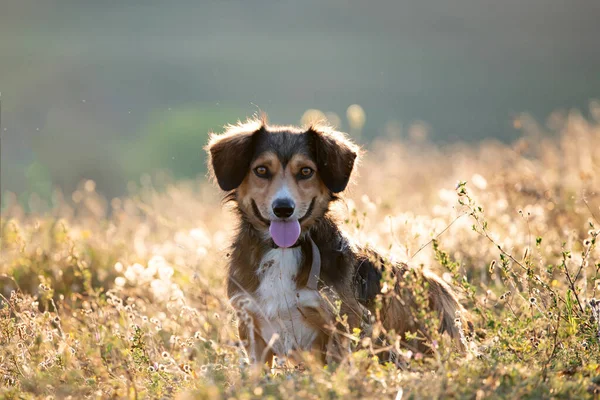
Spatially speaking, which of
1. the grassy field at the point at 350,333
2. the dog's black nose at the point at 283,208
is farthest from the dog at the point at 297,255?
the grassy field at the point at 350,333

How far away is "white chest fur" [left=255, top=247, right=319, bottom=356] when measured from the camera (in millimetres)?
5262

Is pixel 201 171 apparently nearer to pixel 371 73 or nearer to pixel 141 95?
pixel 141 95

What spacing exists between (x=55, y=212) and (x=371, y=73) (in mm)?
27702

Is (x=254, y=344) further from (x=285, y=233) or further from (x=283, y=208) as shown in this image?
(x=283, y=208)

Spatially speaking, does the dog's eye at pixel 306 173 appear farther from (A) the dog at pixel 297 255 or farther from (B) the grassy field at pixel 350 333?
(B) the grassy field at pixel 350 333

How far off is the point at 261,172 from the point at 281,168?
16 centimetres

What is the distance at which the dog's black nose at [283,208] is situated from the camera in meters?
5.28

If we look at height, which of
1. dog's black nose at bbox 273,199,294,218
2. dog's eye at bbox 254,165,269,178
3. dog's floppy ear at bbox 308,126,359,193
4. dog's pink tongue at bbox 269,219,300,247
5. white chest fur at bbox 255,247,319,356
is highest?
dog's floppy ear at bbox 308,126,359,193

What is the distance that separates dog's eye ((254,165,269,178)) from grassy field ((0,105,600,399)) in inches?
26.8

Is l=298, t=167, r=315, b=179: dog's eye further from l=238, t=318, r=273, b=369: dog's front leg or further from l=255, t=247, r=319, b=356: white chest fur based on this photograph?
l=238, t=318, r=273, b=369: dog's front leg

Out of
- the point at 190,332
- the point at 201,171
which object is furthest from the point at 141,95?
the point at 190,332

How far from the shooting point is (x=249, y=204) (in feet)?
18.5

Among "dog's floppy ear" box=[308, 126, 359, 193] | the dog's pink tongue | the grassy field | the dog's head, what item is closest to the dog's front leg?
the grassy field

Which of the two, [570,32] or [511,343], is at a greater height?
[570,32]
